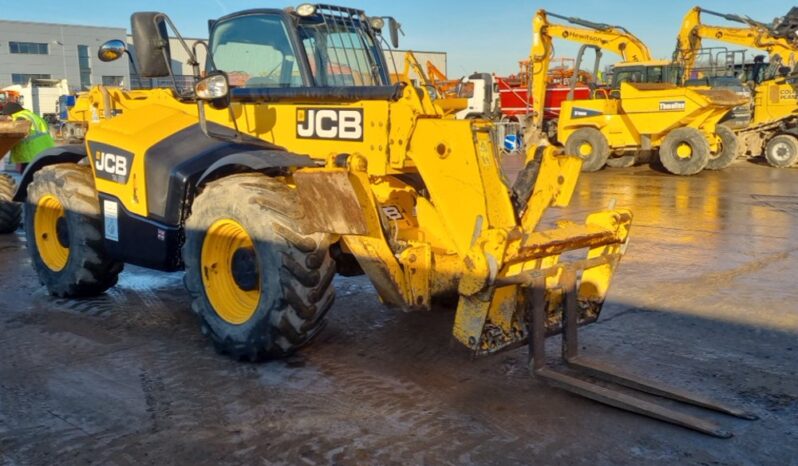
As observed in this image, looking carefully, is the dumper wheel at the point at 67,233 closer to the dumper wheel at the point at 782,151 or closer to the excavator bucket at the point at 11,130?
the excavator bucket at the point at 11,130

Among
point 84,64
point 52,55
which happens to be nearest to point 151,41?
point 52,55

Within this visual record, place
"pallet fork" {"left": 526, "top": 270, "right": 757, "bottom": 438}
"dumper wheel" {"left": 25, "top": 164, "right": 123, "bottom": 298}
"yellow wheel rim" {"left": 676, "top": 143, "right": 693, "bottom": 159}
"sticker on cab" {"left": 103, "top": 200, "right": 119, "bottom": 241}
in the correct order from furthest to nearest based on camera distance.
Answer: "yellow wheel rim" {"left": 676, "top": 143, "right": 693, "bottom": 159} → "dumper wheel" {"left": 25, "top": 164, "right": 123, "bottom": 298} → "sticker on cab" {"left": 103, "top": 200, "right": 119, "bottom": 241} → "pallet fork" {"left": 526, "top": 270, "right": 757, "bottom": 438}

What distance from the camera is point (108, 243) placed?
5.66 metres

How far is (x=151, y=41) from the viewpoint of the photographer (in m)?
4.66

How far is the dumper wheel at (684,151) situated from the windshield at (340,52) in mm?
12044

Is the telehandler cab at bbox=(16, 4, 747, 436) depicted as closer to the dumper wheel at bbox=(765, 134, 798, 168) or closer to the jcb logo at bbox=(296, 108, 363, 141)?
the jcb logo at bbox=(296, 108, 363, 141)

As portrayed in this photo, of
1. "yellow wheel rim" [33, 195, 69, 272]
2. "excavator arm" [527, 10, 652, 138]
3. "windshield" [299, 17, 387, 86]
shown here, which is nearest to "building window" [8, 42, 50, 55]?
"excavator arm" [527, 10, 652, 138]

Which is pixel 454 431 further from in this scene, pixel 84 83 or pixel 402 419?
pixel 84 83

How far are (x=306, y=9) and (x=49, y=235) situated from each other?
3.07 metres

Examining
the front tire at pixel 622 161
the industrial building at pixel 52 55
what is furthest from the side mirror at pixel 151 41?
the industrial building at pixel 52 55

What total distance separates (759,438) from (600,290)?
1272 millimetres

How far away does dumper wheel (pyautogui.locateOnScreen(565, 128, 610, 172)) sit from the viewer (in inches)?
672

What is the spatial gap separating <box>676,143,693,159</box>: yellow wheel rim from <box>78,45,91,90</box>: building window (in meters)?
52.4

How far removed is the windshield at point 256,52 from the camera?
16.6ft
